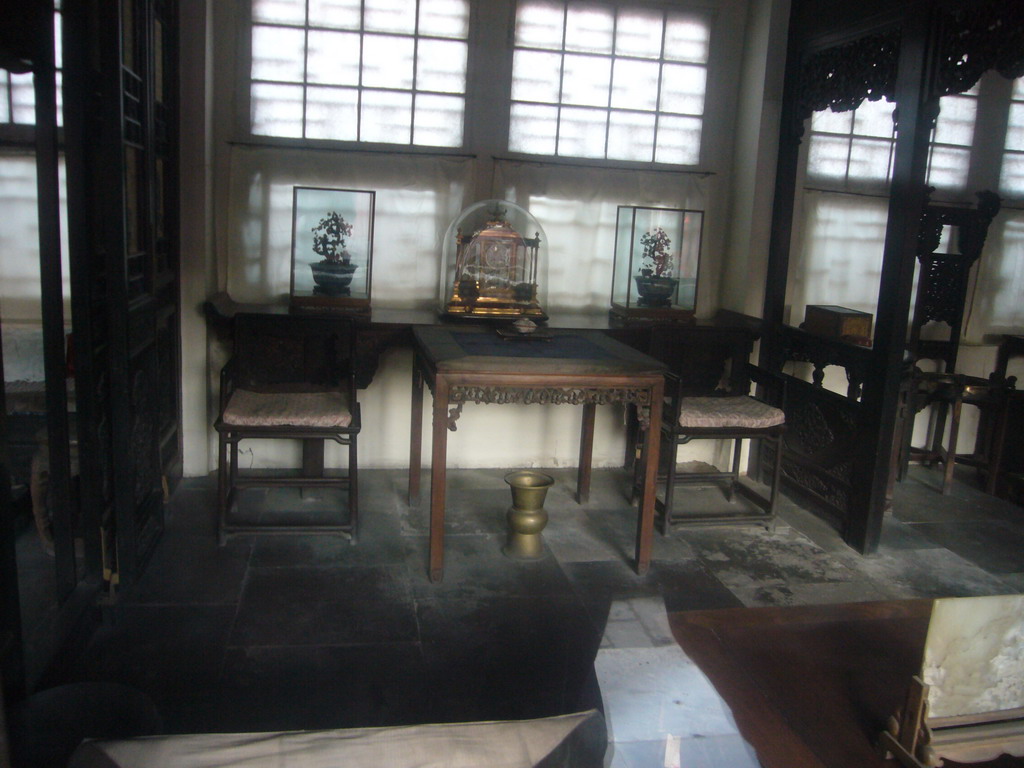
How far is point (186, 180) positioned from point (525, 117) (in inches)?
64.9

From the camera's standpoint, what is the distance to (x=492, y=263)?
13.5 ft

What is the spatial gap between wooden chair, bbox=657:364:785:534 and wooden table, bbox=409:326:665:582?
15.3 inches

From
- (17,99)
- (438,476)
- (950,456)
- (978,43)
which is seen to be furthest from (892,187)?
(17,99)

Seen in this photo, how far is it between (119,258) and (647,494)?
1.99 meters

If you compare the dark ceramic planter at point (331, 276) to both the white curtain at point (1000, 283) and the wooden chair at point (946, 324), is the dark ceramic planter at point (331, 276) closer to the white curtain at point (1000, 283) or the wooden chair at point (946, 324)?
the wooden chair at point (946, 324)

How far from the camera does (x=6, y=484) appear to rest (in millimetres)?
1868

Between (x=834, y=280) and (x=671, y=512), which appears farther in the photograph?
(x=834, y=280)

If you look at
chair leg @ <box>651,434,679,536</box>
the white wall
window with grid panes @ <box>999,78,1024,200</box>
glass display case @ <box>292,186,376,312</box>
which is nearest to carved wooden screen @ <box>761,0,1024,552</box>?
the white wall

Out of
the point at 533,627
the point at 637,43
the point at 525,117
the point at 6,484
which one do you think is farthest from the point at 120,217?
the point at 637,43

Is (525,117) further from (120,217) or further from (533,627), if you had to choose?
(533,627)

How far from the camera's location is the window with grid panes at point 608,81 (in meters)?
4.34

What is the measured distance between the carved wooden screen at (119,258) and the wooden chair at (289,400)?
28 centimetres

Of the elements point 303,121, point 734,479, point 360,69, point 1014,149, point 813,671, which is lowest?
point 734,479

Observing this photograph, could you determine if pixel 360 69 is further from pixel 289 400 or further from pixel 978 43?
pixel 978 43
